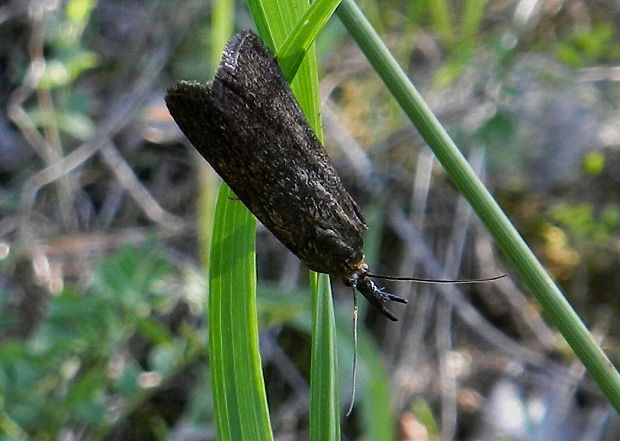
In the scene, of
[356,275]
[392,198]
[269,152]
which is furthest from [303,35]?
[392,198]

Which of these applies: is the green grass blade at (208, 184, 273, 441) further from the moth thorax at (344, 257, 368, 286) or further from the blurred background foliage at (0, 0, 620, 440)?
the blurred background foliage at (0, 0, 620, 440)

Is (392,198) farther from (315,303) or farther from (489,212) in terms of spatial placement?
(489,212)

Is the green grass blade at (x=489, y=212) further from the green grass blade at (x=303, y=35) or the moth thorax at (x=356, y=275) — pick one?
the moth thorax at (x=356, y=275)

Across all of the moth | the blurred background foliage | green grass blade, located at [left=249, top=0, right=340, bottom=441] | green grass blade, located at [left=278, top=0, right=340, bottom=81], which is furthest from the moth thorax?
the blurred background foliage

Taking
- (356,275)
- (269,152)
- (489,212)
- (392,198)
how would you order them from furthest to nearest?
(392,198)
(356,275)
(269,152)
(489,212)

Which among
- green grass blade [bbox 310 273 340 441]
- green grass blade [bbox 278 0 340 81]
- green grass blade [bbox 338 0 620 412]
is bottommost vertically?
green grass blade [bbox 310 273 340 441]

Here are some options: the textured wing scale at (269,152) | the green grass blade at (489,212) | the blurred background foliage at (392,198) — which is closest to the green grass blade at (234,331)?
the textured wing scale at (269,152)

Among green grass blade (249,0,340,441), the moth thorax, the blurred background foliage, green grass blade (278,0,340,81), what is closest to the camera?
green grass blade (278,0,340,81)

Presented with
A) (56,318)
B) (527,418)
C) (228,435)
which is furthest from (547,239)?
(228,435)
